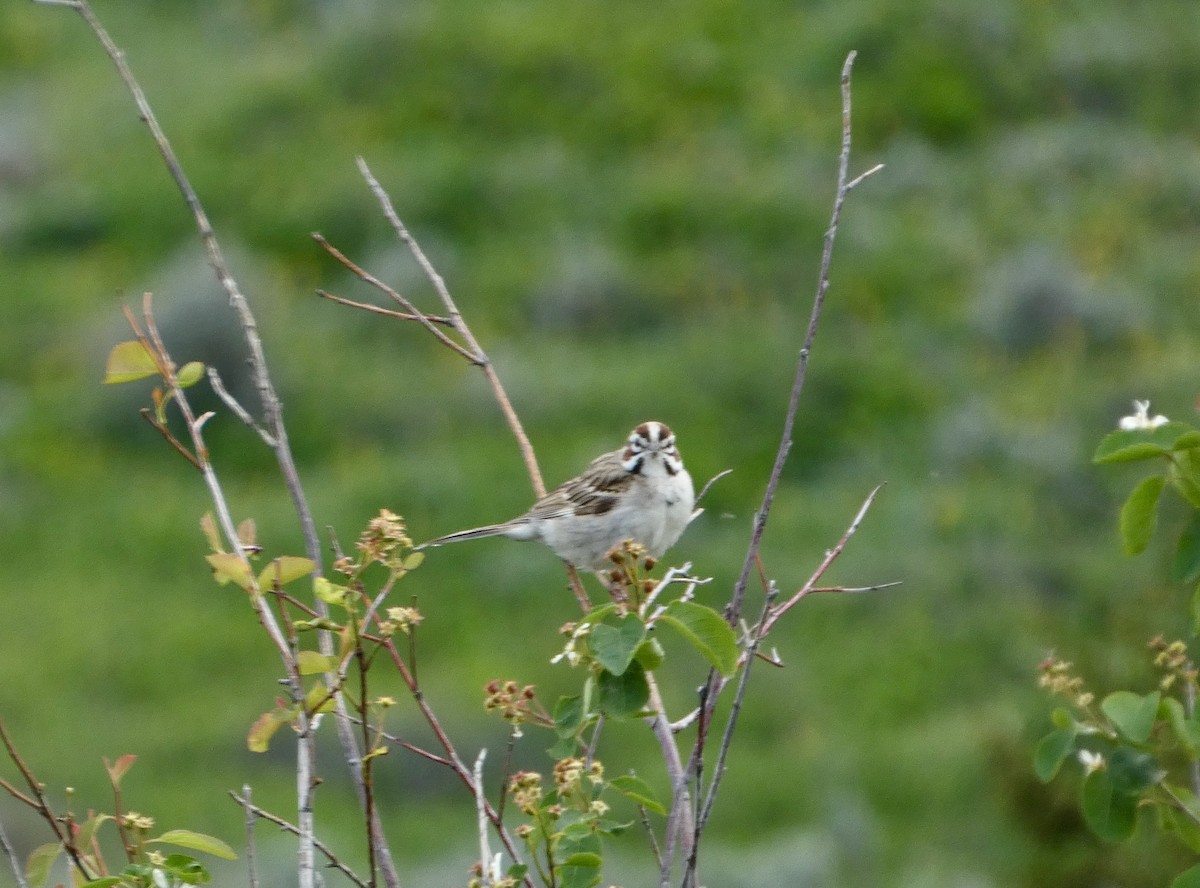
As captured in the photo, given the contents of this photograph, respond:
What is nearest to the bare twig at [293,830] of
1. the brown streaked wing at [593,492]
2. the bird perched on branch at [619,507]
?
the bird perched on branch at [619,507]

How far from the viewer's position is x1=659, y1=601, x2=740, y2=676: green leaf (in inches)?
101

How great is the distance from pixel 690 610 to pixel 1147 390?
39.9 ft

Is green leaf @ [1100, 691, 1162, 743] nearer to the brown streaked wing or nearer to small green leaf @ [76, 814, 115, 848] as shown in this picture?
small green leaf @ [76, 814, 115, 848]

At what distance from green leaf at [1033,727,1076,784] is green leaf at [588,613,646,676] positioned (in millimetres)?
766

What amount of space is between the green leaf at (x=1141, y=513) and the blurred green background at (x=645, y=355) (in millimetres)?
5506

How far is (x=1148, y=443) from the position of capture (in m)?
2.83

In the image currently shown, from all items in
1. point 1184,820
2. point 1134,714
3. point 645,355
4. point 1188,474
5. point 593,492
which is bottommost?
point 645,355

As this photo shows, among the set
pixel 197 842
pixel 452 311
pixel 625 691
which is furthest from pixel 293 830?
pixel 452 311

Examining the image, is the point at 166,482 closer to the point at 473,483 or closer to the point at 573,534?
the point at 473,483

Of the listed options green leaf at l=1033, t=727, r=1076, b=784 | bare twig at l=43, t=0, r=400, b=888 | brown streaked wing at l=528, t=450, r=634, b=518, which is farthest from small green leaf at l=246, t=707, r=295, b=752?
brown streaked wing at l=528, t=450, r=634, b=518

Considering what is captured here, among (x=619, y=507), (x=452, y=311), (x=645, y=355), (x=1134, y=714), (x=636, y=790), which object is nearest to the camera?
(x=636, y=790)

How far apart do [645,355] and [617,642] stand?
13.7 metres

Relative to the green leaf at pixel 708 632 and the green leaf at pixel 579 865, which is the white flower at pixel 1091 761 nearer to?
the green leaf at pixel 708 632

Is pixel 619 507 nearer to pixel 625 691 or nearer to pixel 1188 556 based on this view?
pixel 1188 556
